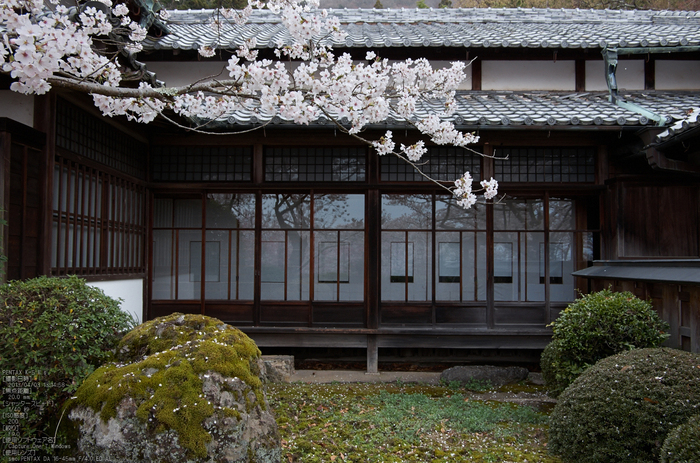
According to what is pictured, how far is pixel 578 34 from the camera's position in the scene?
9.39 meters

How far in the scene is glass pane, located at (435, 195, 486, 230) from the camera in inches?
353

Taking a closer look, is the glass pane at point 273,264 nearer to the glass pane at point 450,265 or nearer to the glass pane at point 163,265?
the glass pane at point 163,265

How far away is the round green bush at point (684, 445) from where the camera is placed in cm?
325

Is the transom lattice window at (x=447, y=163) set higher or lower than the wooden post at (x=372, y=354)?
higher

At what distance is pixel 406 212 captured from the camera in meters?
9.00

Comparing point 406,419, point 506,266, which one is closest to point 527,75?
point 506,266

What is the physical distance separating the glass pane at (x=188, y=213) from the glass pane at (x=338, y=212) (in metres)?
2.22

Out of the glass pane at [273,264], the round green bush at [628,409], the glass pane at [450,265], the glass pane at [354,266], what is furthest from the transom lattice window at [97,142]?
the round green bush at [628,409]

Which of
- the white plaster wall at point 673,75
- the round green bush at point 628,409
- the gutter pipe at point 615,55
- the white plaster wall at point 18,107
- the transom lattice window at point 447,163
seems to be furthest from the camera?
the white plaster wall at point 673,75

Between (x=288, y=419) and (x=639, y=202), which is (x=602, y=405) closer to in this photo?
(x=288, y=419)

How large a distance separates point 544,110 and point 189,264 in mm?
6817

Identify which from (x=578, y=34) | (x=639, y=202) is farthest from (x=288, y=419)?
(x=578, y=34)

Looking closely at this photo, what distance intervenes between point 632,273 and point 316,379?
199 inches

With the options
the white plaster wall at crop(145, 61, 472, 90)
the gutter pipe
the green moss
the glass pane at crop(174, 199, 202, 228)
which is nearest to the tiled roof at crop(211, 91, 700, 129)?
the gutter pipe
